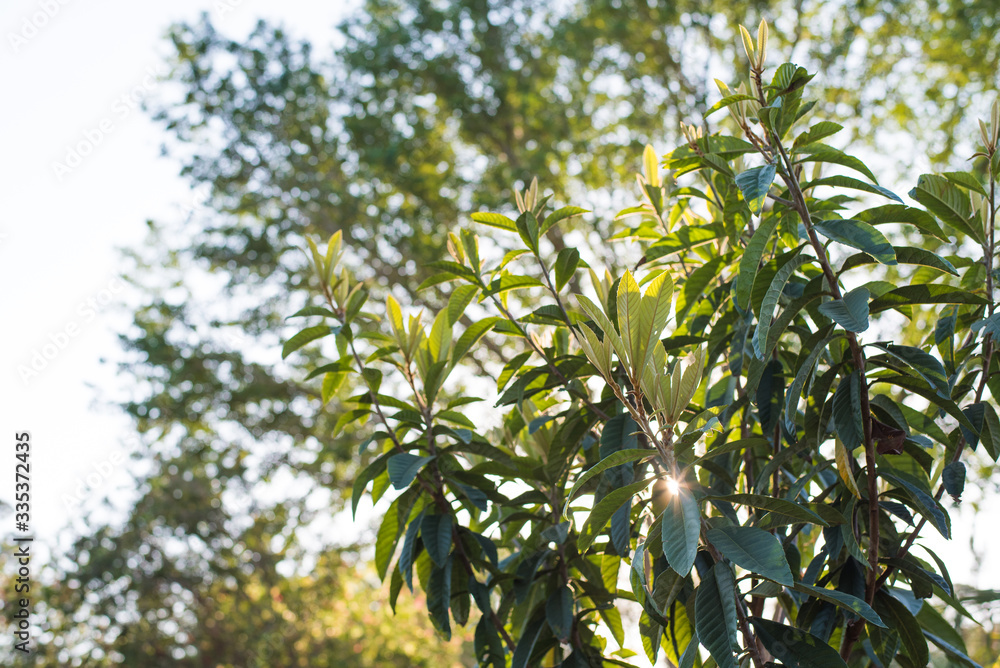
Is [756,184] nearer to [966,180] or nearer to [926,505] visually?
[966,180]

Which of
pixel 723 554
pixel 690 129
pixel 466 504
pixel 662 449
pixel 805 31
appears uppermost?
pixel 805 31

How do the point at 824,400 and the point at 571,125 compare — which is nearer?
the point at 824,400

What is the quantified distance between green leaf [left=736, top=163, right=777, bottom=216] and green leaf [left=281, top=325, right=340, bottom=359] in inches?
42.6

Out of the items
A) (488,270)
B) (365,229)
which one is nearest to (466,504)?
(488,270)

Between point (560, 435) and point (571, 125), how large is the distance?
6.33 meters

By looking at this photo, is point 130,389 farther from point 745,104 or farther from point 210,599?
point 745,104

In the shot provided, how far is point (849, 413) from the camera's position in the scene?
1.31m

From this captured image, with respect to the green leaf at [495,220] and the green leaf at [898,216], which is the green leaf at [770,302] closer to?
the green leaf at [898,216]

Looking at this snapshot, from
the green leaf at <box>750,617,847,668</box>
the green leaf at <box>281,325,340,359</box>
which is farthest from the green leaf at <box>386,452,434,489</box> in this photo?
the green leaf at <box>750,617,847,668</box>

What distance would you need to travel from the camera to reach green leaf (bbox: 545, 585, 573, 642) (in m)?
1.59

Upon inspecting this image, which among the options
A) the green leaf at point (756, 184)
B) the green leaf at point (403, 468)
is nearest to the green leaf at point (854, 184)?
the green leaf at point (756, 184)

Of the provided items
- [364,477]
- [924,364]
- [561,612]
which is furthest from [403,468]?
[924,364]

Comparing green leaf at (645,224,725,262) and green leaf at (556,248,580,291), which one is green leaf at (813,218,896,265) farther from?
green leaf at (556,248,580,291)

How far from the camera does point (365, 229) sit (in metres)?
7.21
